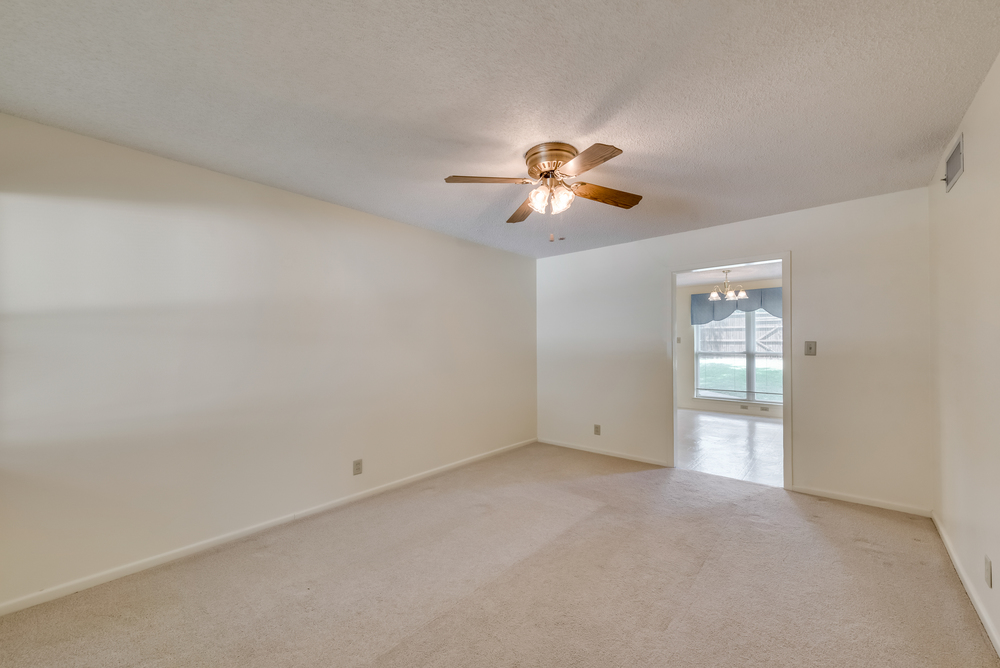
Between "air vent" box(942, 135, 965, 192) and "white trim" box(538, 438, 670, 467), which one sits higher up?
"air vent" box(942, 135, 965, 192)

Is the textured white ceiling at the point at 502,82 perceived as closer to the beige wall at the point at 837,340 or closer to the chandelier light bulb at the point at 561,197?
the chandelier light bulb at the point at 561,197

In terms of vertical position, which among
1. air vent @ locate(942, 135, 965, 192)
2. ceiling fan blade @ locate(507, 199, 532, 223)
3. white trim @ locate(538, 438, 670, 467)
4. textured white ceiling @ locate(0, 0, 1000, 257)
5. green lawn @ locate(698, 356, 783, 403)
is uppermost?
textured white ceiling @ locate(0, 0, 1000, 257)

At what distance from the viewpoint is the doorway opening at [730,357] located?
590cm

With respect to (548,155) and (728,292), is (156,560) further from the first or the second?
(728,292)

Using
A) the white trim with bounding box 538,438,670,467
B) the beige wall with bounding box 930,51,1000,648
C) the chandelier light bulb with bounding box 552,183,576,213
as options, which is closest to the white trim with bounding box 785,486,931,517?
the beige wall with bounding box 930,51,1000,648

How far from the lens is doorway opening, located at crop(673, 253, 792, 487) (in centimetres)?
590

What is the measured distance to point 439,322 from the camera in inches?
158

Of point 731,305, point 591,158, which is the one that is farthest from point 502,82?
point 731,305

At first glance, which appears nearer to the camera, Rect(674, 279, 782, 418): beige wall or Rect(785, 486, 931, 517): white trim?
Rect(785, 486, 931, 517): white trim

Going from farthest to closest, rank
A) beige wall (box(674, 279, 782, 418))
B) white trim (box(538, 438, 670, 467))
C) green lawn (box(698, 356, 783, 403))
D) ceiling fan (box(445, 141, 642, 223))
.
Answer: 1. beige wall (box(674, 279, 782, 418))
2. green lawn (box(698, 356, 783, 403))
3. white trim (box(538, 438, 670, 467))
4. ceiling fan (box(445, 141, 642, 223))

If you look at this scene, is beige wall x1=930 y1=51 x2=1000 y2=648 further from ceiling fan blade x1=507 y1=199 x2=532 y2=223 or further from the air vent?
ceiling fan blade x1=507 y1=199 x2=532 y2=223

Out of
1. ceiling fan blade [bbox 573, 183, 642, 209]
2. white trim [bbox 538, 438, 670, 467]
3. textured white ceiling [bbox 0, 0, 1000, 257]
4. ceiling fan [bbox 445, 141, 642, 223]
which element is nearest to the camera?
textured white ceiling [bbox 0, 0, 1000, 257]

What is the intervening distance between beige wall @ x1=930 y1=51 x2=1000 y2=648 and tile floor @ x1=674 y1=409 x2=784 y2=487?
142 centimetres

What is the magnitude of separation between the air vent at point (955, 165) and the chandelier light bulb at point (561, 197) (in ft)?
6.17
